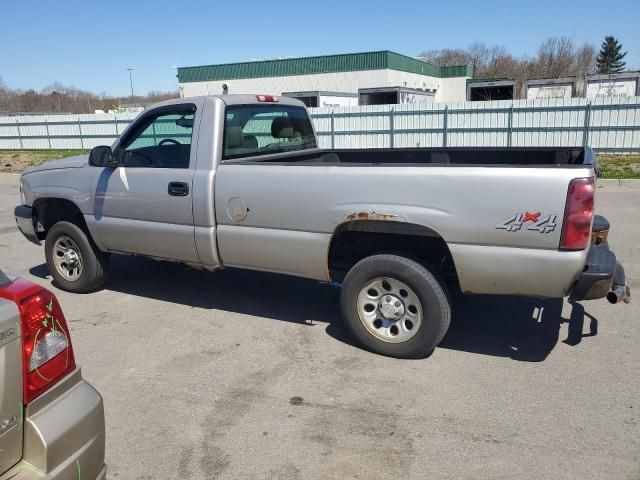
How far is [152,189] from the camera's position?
4.96 metres

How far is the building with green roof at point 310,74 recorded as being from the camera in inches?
1608

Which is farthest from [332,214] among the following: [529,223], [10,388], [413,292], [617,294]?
[10,388]

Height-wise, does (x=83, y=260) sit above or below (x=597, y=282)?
below

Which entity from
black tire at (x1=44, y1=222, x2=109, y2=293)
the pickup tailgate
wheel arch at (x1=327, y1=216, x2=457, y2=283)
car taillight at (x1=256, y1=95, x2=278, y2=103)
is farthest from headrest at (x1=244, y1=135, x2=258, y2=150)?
the pickup tailgate

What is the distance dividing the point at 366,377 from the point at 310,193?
1434 mm

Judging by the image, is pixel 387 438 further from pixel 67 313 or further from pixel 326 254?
pixel 67 313

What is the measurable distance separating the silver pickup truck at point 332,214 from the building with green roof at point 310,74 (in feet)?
117

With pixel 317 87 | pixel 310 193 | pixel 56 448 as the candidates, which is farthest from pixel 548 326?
pixel 317 87

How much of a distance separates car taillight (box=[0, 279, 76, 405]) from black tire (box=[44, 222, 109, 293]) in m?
3.68

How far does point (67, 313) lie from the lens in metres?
5.37

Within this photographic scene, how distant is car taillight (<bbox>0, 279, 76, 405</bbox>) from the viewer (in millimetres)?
1995

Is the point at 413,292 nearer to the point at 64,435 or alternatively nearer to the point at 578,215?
the point at 578,215

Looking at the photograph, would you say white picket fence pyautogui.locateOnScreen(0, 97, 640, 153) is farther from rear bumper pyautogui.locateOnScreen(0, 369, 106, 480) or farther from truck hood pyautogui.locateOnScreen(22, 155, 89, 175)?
rear bumper pyautogui.locateOnScreen(0, 369, 106, 480)

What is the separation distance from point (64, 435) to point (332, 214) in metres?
2.53
